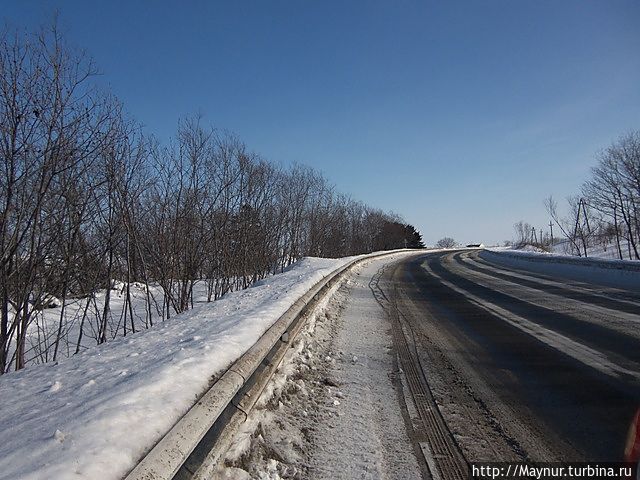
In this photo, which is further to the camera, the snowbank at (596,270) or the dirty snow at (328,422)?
the snowbank at (596,270)

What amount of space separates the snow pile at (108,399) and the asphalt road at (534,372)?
2189 mm

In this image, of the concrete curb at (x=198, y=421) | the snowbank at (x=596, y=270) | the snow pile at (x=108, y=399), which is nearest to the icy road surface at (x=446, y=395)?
the concrete curb at (x=198, y=421)

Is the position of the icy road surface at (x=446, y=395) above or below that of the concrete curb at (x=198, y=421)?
below

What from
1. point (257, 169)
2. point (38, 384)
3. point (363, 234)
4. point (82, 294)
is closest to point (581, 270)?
point (257, 169)

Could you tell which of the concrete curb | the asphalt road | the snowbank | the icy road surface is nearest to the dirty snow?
the icy road surface

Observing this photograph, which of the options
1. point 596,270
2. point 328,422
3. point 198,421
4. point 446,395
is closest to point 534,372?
point 446,395

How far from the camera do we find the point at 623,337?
21.4 ft

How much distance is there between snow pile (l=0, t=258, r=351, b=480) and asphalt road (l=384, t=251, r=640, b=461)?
219 centimetres

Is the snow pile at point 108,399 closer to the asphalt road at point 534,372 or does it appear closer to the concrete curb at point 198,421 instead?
the concrete curb at point 198,421

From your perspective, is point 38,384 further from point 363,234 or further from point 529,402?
point 363,234

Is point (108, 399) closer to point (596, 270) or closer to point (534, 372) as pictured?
point (534, 372)

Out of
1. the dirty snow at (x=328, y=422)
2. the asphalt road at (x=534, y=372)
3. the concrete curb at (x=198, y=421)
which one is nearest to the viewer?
the concrete curb at (x=198, y=421)

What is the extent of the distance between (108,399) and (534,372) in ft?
14.5

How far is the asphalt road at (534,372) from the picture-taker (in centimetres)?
333
